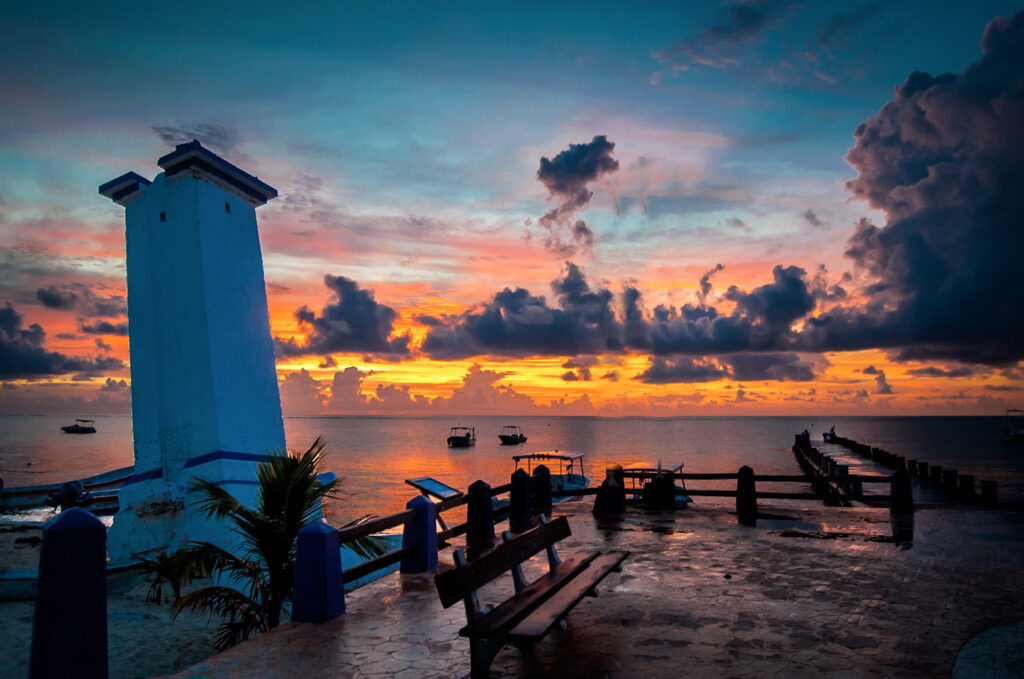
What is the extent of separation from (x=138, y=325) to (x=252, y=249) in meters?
3.65

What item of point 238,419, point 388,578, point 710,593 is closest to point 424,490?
point 238,419

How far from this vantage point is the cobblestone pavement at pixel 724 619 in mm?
6215

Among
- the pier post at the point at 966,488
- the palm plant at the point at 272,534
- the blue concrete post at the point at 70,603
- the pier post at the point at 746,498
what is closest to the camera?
the blue concrete post at the point at 70,603

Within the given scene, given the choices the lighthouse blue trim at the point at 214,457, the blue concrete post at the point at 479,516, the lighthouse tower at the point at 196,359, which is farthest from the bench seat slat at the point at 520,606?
the lighthouse tower at the point at 196,359

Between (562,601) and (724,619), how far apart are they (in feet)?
7.78

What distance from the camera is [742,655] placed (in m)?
6.50

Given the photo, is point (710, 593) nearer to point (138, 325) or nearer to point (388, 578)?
point (388, 578)

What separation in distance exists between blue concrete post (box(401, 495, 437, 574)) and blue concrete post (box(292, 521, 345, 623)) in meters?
2.50

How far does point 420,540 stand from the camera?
33.4 feet

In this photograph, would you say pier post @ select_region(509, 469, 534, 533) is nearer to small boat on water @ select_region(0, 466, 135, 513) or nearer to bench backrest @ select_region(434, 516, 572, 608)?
bench backrest @ select_region(434, 516, 572, 608)

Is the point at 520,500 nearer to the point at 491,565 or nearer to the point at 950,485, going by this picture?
the point at 491,565

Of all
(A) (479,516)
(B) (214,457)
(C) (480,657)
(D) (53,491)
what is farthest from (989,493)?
(D) (53,491)

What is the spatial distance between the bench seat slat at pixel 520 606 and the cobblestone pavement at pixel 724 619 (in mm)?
615

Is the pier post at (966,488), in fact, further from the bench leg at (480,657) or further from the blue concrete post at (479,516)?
the bench leg at (480,657)
